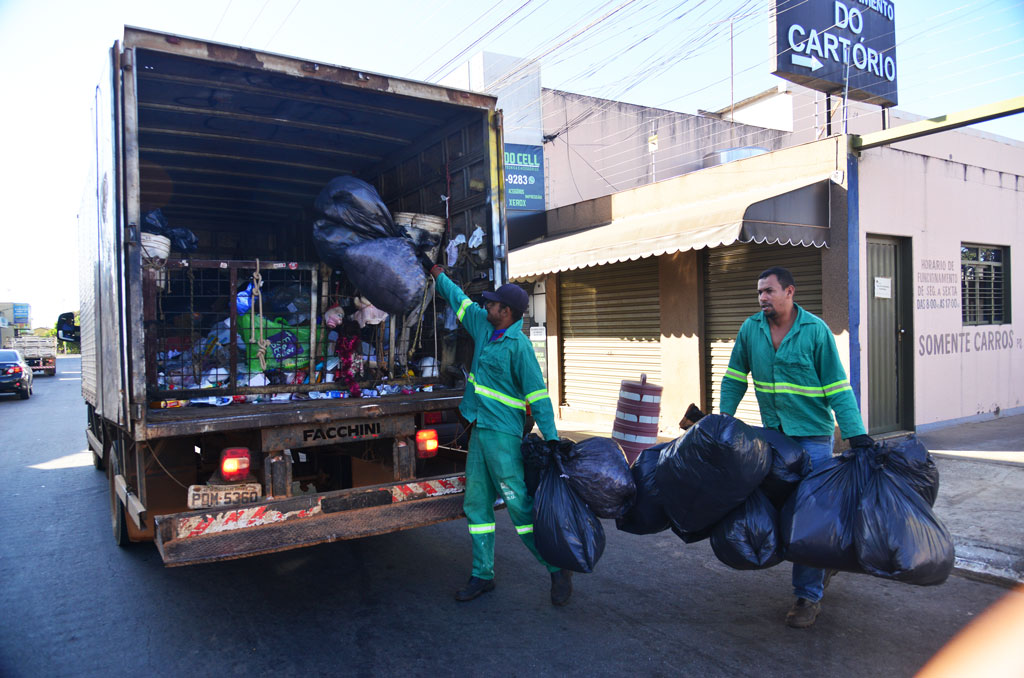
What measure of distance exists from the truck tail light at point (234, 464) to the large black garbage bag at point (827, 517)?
2562 millimetres

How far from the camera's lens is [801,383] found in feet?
10.8

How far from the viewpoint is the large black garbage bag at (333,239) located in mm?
4180

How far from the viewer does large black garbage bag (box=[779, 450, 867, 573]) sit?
8.91 feet

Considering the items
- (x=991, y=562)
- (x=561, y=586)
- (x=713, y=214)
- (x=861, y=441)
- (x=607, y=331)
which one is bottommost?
(x=991, y=562)

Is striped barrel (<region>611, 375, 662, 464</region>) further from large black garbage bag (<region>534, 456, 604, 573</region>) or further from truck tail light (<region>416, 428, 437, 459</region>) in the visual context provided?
large black garbage bag (<region>534, 456, 604, 573</region>)

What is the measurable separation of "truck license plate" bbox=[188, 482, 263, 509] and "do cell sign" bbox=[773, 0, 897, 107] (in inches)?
278

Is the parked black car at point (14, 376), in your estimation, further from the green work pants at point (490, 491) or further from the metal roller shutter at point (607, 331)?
the green work pants at point (490, 491)

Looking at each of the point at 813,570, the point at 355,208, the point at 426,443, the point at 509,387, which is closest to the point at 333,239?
the point at 355,208

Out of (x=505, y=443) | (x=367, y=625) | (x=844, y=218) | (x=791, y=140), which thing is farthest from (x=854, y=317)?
(x=791, y=140)

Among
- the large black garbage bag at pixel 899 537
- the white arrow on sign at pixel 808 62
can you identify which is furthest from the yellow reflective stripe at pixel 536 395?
the white arrow on sign at pixel 808 62

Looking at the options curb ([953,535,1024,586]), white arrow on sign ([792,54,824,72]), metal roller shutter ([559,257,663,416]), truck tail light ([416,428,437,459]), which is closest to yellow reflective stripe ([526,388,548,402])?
truck tail light ([416,428,437,459])

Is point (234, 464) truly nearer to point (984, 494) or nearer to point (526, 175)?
point (984, 494)

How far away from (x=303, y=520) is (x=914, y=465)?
278cm

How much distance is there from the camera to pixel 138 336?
333cm
